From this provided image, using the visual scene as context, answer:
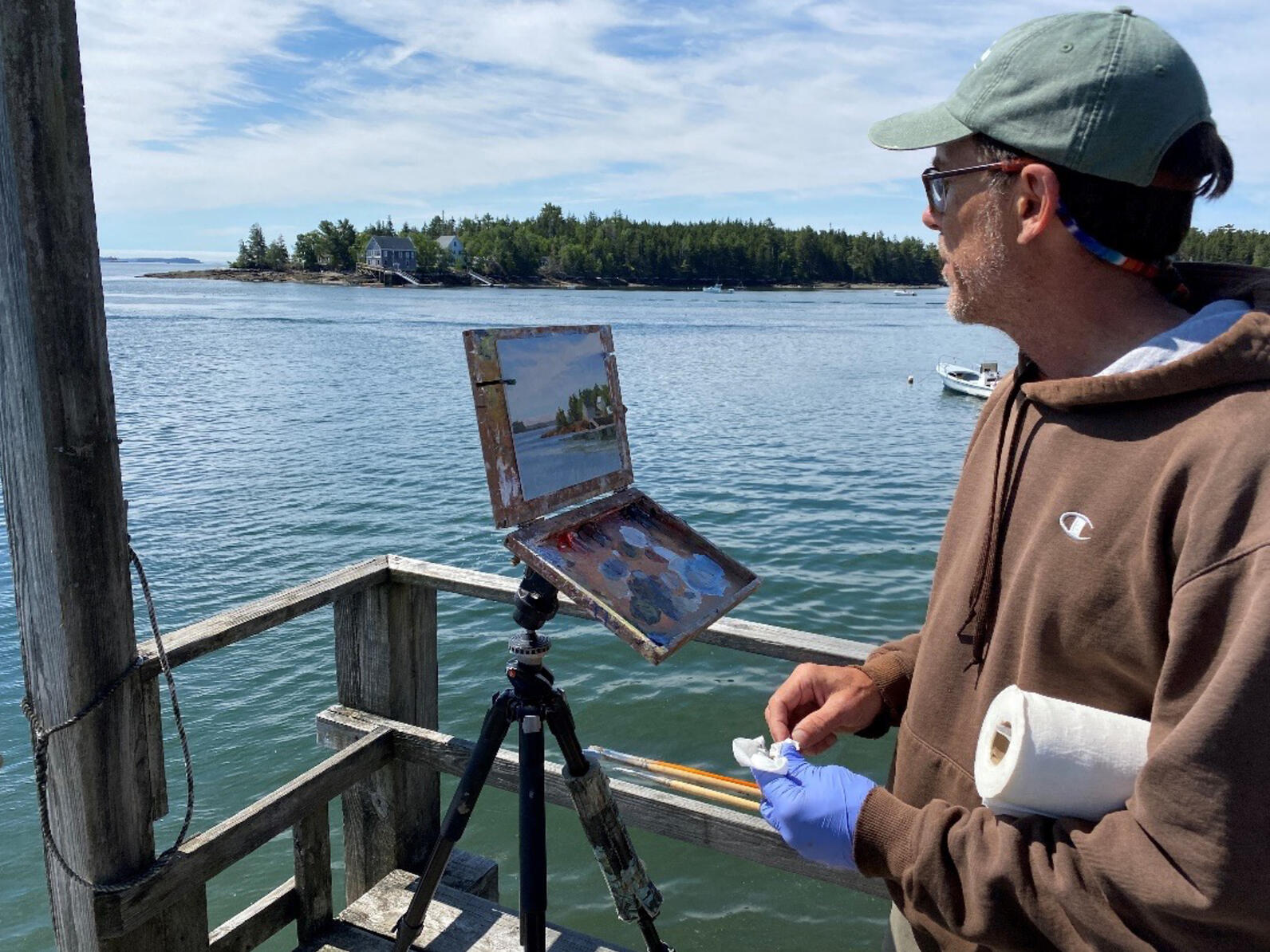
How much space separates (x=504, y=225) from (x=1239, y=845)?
156 m

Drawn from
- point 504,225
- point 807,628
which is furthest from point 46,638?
point 504,225

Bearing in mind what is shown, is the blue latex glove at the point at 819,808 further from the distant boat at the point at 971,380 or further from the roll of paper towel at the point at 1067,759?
the distant boat at the point at 971,380

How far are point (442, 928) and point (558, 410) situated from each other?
6.11 feet

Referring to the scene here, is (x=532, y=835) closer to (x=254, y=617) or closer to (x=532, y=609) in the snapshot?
(x=532, y=609)

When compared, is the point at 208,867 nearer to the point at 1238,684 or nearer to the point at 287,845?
the point at 1238,684

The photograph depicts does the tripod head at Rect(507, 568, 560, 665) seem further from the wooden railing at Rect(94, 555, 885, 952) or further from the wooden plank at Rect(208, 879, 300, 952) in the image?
the wooden plank at Rect(208, 879, 300, 952)

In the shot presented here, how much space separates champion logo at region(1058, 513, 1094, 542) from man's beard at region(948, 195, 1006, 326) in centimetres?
39

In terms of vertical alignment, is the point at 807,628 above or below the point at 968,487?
below

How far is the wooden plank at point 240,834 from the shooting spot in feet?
8.14

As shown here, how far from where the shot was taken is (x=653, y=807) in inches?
113

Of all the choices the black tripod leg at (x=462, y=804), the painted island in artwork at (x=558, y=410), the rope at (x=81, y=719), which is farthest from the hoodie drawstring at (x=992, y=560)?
the rope at (x=81, y=719)

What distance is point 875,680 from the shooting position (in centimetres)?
215

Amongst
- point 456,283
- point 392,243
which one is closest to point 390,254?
point 392,243

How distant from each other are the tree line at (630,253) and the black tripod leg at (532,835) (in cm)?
13314
